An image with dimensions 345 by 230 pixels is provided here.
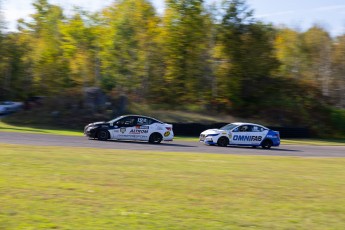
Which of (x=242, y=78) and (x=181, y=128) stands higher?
(x=242, y=78)

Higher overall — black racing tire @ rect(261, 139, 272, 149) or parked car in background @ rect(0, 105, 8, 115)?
parked car in background @ rect(0, 105, 8, 115)

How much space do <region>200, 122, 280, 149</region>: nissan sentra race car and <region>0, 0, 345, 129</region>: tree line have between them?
20754mm

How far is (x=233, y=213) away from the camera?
8.48 meters

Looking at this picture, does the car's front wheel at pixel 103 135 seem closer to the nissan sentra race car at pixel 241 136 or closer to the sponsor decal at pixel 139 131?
the sponsor decal at pixel 139 131

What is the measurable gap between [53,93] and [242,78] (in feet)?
59.8

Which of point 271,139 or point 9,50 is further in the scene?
point 9,50

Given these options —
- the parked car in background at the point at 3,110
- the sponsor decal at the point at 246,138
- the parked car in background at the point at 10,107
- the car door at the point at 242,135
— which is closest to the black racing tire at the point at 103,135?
the car door at the point at 242,135

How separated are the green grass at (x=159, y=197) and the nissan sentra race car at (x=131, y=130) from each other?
46.3 ft

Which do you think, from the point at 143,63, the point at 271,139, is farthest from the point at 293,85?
the point at 271,139

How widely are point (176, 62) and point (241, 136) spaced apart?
81.1 ft

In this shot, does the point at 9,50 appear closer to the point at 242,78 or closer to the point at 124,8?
the point at 124,8

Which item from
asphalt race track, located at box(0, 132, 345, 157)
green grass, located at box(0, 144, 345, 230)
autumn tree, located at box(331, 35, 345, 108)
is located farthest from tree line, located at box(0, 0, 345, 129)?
green grass, located at box(0, 144, 345, 230)

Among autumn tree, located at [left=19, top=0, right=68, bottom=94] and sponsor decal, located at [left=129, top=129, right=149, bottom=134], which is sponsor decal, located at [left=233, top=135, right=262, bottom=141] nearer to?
sponsor decal, located at [left=129, top=129, right=149, bottom=134]

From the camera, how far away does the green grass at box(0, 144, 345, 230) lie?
768cm
